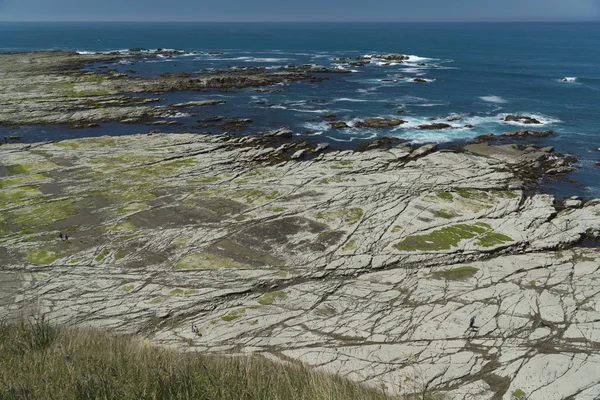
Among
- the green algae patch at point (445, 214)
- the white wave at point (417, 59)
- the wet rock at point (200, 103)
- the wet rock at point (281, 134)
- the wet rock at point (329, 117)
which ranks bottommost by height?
the green algae patch at point (445, 214)

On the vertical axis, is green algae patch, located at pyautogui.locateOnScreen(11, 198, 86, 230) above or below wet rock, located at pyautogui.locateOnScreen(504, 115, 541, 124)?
below

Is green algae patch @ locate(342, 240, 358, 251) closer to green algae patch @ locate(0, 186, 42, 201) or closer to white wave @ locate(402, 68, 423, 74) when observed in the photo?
green algae patch @ locate(0, 186, 42, 201)

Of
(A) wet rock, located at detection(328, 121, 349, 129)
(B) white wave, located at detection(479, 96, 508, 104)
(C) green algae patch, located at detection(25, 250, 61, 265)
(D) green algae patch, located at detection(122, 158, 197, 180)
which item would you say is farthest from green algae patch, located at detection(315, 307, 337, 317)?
(B) white wave, located at detection(479, 96, 508, 104)

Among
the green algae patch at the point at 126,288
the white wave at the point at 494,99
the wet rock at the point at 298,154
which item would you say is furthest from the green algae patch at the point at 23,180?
the white wave at the point at 494,99

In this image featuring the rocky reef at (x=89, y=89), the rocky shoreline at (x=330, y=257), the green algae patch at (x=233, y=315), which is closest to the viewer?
the rocky shoreline at (x=330, y=257)

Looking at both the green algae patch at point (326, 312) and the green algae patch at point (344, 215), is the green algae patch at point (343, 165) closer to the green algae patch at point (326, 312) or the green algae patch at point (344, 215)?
the green algae patch at point (344, 215)

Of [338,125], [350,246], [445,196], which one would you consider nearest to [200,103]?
[338,125]
